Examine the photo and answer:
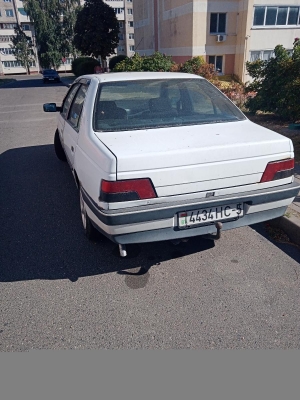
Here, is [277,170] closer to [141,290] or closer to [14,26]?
[141,290]

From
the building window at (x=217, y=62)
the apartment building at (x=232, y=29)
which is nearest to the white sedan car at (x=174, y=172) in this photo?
the apartment building at (x=232, y=29)

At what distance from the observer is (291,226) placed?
11.1 feet

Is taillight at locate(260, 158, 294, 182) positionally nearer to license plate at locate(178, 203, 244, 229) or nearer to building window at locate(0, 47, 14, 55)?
license plate at locate(178, 203, 244, 229)

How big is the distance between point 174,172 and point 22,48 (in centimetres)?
5867

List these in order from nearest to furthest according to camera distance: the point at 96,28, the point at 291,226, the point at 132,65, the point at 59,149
→ the point at 291,226 < the point at 59,149 < the point at 132,65 < the point at 96,28

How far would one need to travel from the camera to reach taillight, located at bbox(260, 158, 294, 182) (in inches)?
103

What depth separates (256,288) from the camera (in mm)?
2689

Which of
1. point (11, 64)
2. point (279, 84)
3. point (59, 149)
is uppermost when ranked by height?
point (11, 64)

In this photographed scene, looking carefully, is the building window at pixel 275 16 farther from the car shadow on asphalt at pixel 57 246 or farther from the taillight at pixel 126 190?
the taillight at pixel 126 190

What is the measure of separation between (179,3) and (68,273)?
24150 mm

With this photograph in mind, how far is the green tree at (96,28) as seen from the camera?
93.2 ft

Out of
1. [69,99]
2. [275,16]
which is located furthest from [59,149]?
[275,16]

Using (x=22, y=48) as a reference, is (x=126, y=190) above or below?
below

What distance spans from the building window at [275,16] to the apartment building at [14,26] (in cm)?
3654
